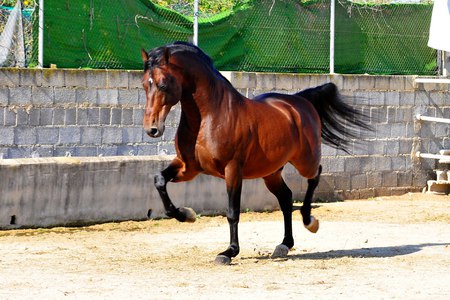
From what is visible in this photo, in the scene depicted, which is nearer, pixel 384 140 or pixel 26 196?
pixel 26 196

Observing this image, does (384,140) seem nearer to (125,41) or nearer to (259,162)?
(125,41)

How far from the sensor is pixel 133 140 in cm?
1448

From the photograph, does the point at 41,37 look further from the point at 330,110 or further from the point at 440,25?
the point at 440,25

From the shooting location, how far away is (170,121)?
585 inches

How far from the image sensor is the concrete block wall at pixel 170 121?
13.4 meters

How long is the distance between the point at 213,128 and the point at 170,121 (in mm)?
4834

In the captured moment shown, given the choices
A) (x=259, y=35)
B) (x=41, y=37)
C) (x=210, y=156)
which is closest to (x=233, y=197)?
(x=210, y=156)

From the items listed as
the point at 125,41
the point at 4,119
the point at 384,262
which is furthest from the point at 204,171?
the point at 125,41

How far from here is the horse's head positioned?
955 centimetres

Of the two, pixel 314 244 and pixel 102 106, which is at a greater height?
pixel 102 106

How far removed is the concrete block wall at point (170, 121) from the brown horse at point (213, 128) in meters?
2.20

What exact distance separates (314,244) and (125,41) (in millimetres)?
4557

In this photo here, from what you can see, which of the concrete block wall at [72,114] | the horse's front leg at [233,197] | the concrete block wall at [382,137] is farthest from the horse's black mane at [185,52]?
the concrete block wall at [382,137]

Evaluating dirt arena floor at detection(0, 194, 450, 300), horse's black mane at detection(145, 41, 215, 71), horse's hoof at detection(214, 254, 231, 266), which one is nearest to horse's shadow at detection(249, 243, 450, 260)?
dirt arena floor at detection(0, 194, 450, 300)
